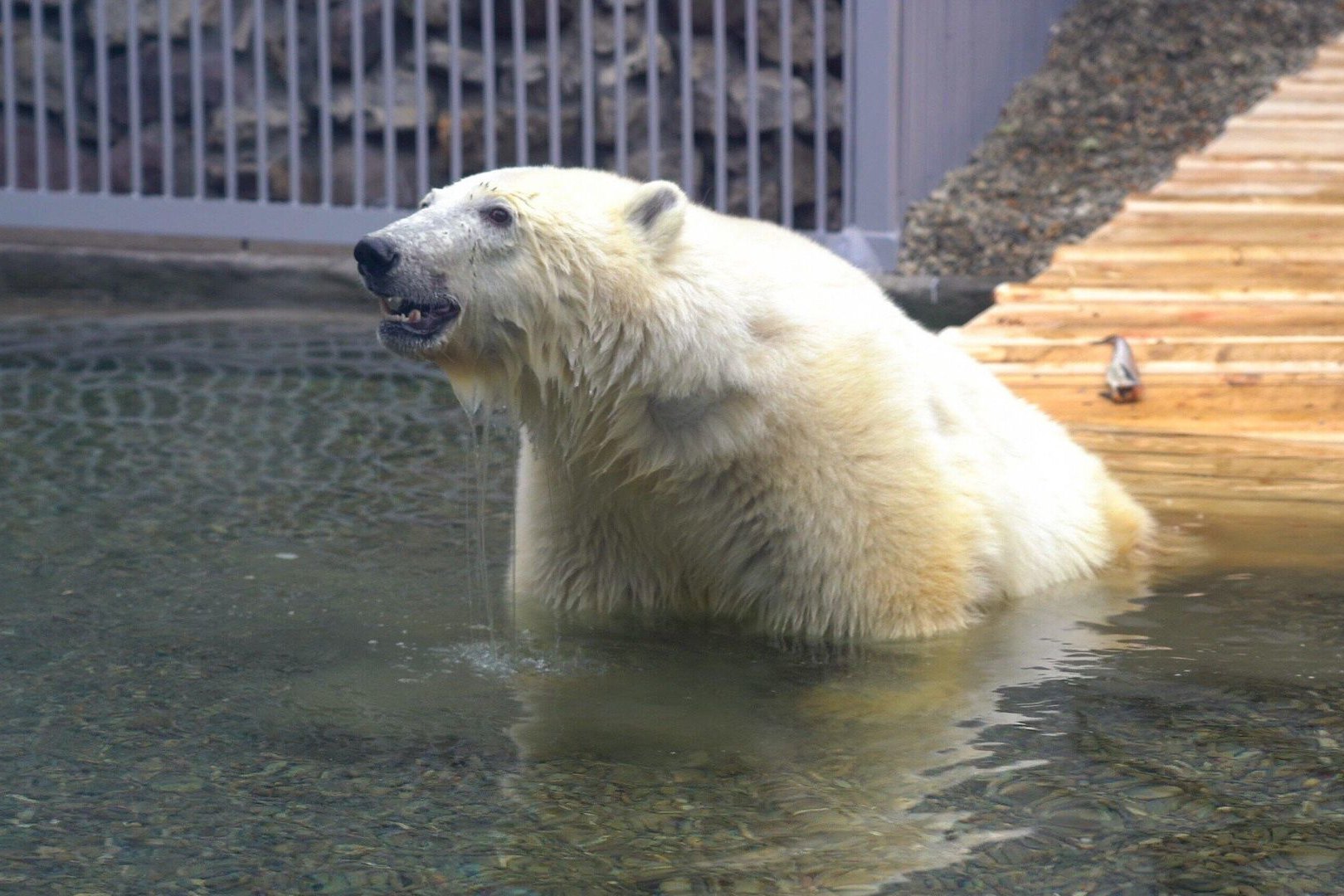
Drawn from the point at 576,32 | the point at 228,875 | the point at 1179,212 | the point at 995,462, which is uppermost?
the point at 576,32

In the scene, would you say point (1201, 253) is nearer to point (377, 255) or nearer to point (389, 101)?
point (389, 101)

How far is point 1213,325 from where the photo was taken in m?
5.59

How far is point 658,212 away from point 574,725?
916 millimetres

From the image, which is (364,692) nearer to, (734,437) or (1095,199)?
(734,437)

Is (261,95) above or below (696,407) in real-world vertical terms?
above

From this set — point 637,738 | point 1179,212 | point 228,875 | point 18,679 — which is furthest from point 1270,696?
point 1179,212

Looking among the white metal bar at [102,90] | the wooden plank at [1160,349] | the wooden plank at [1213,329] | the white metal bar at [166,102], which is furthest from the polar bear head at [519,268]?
the white metal bar at [102,90]

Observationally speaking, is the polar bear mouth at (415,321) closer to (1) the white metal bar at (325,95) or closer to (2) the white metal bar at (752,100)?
(2) the white metal bar at (752,100)

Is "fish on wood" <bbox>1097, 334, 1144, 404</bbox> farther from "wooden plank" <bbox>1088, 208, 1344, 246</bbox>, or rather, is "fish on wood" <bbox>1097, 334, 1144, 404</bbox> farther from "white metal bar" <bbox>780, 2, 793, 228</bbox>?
"white metal bar" <bbox>780, 2, 793, 228</bbox>

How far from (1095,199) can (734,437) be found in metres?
5.13

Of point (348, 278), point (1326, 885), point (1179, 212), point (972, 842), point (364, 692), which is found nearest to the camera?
point (1326, 885)

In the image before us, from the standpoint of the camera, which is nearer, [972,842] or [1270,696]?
[972,842]

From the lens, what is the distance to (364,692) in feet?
9.62

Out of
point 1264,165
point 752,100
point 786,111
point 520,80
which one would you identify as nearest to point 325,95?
point 520,80
